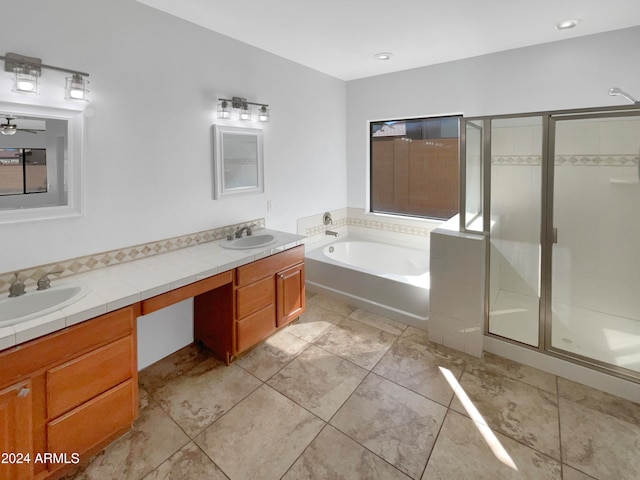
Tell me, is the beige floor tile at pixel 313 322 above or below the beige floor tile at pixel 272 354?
above

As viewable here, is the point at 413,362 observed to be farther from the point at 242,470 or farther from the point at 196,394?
the point at 196,394

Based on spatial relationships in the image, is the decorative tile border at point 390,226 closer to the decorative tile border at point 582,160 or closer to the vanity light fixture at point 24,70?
the decorative tile border at point 582,160

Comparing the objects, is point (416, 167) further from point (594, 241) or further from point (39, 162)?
point (39, 162)

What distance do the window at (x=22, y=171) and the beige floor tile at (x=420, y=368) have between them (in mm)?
2459

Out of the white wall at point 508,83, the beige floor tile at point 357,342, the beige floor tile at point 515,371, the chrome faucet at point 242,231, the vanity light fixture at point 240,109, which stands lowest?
the beige floor tile at point 515,371

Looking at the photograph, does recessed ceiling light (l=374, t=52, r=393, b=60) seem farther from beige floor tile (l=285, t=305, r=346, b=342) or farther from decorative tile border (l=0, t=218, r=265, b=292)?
beige floor tile (l=285, t=305, r=346, b=342)

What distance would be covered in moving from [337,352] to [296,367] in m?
0.37

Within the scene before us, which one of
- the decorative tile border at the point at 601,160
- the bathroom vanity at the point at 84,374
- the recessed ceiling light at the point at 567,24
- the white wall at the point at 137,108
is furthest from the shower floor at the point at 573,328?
the white wall at the point at 137,108

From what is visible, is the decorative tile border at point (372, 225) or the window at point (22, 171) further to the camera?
the decorative tile border at point (372, 225)

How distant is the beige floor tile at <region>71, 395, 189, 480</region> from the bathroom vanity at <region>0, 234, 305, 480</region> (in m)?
0.06

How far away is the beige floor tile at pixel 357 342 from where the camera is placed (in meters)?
2.56

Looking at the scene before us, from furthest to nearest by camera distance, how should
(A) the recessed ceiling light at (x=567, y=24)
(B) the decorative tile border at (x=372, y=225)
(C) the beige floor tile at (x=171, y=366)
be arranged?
1. (B) the decorative tile border at (x=372, y=225)
2. (A) the recessed ceiling light at (x=567, y=24)
3. (C) the beige floor tile at (x=171, y=366)

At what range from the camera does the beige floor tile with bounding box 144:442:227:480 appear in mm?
1602

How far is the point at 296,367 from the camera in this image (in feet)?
8.02
